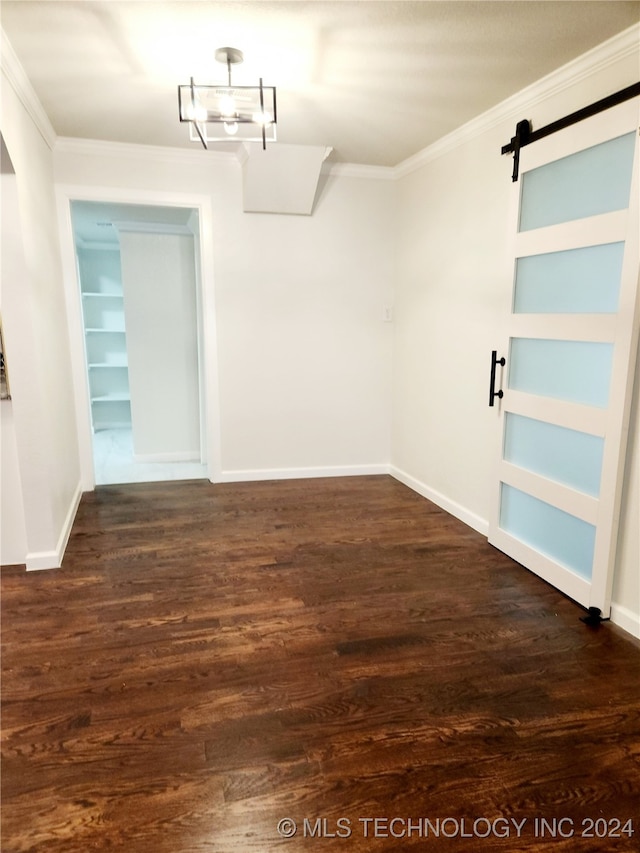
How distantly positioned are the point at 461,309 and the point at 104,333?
5354mm

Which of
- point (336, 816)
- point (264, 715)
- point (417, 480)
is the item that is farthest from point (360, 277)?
point (336, 816)

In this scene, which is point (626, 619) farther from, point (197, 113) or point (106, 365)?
point (106, 365)

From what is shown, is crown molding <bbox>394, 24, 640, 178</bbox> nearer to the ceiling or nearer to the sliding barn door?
the ceiling

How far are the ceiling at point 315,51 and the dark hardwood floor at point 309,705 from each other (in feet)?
8.46

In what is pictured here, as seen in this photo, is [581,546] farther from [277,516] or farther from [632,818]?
[277,516]

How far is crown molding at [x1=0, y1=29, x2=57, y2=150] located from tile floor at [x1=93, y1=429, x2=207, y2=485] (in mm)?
2674

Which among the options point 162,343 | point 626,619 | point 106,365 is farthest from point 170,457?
point 626,619

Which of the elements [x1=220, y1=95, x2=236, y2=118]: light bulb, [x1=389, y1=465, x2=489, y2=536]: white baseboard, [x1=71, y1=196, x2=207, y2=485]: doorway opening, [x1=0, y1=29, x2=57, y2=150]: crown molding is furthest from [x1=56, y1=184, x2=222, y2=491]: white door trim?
[x1=220, y1=95, x2=236, y2=118]: light bulb

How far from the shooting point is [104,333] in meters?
7.26

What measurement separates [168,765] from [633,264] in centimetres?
257

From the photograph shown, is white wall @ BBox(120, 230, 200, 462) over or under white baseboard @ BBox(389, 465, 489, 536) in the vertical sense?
over

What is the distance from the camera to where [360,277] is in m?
4.56

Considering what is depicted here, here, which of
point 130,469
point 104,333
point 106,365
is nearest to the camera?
point 130,469

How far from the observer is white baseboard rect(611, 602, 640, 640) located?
237cm
